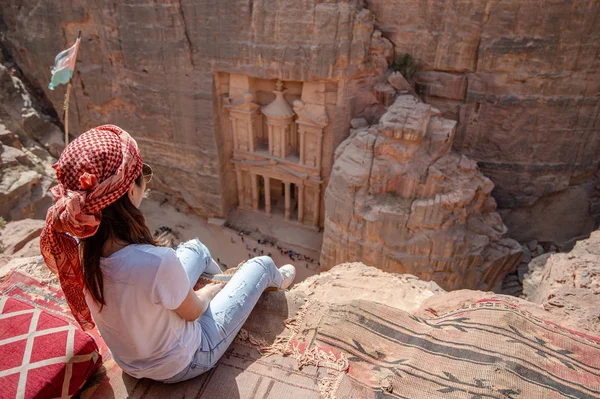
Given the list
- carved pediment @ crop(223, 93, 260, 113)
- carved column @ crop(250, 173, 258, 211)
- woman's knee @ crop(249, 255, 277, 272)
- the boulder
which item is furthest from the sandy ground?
woman's knee @ crop(249, 255, 277, 272)

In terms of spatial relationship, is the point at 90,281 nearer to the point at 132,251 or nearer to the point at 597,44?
the point at 132,251

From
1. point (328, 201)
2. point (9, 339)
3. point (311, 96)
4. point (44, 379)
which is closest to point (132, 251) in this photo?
point (44, 379)

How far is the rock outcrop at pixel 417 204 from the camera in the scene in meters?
8.50

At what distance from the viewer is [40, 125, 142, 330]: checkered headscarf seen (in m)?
1.83

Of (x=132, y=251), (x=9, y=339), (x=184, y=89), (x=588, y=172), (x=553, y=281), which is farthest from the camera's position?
(x=184, y=89)

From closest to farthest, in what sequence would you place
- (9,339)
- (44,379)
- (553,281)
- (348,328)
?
1. (44,379)
2. (9,339)
3. (348,328)
4. (553,281)

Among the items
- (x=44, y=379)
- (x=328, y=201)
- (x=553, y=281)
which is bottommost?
(x=328, y=201)

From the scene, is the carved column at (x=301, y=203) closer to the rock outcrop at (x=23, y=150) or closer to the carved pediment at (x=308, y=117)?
the carved pediment at (x=308, y=117)

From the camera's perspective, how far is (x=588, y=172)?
1077 centimetres

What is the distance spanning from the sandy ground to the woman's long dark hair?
9.96 meters

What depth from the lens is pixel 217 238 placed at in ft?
44.4

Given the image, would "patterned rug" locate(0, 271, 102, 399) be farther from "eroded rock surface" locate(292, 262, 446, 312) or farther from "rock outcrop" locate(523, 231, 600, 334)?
"rock outcrop" locate(523, 231, 600, 334)

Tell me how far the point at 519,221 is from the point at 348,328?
10137 mm

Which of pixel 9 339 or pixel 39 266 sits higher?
pixel 9 339
